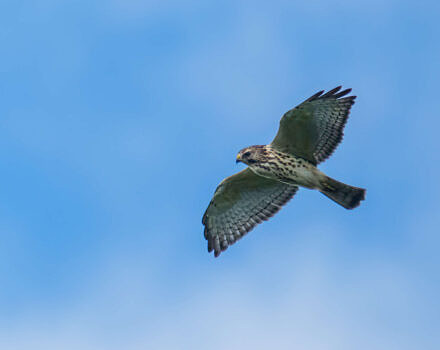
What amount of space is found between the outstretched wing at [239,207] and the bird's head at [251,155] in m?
1.02

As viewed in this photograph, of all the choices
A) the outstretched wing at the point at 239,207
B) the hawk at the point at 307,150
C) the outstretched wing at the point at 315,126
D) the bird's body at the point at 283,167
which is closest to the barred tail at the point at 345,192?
the hawk at the point at 307,150

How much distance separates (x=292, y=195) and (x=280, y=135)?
1713 millimetres

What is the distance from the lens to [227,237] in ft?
49.7

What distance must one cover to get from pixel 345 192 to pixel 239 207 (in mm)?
2304

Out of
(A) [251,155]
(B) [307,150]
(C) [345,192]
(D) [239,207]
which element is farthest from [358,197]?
(D) [239,207]

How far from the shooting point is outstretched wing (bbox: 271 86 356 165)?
13.4 metres

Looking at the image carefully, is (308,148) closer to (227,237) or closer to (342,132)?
(342,132)

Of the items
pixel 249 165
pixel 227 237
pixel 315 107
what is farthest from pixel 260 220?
pixel 315 107

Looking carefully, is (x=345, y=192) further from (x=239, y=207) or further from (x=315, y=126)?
(x=239, y=207)

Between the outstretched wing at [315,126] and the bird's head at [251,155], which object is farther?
the bird's head at [251,155]

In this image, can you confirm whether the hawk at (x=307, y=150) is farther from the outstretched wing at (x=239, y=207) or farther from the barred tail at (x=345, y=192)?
the outstretched wing at (x=239, y=207)

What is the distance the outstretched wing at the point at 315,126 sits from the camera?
13422 millimetres

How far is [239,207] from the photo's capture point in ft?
49.5

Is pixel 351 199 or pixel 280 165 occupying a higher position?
pixel 280 165
